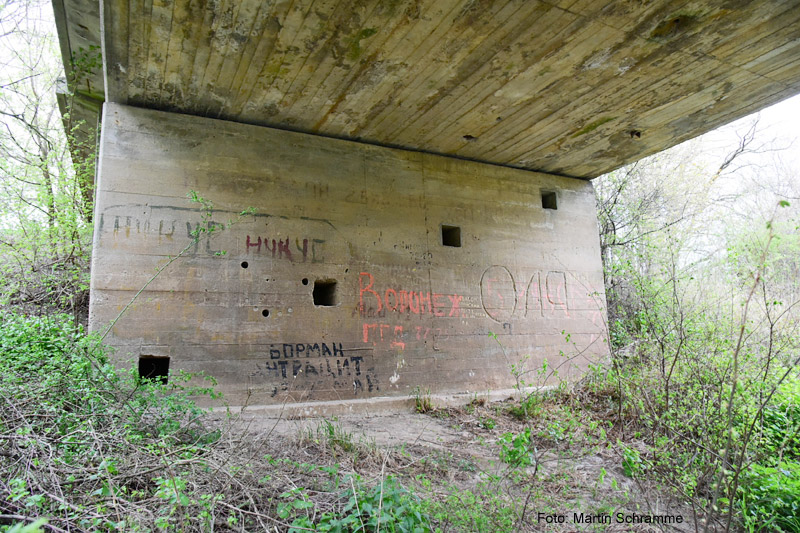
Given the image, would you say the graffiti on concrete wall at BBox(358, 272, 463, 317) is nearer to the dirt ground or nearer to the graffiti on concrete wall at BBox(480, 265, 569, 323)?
the graffiti on concrete wall at BBox(480, 265, 569, 323)

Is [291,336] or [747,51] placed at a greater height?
[747,51]

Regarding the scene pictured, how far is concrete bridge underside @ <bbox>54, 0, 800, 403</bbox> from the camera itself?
4.59 meters

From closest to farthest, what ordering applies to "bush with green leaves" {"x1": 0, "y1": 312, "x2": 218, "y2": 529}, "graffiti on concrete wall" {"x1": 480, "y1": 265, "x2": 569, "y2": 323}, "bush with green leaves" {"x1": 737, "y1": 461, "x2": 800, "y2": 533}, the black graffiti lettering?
"bush with green leaves" {"x1": 0, "y1": 312, "x2": 218, "y2": 529} < "bush with green leaves" {"x1": 737, "y1": 461, "x2": 800, "y2": 533} < the black graffiti lettering < "graffiti on concrete wall" {"x1": 480, "y1": 265, "x2": 569, "y2": 323}

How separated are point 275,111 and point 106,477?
4.63 metres

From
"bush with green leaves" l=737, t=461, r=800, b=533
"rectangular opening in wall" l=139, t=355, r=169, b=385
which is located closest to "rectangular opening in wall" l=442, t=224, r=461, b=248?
"rectangular opening in wall" l=139, t=355, r=169, b=385

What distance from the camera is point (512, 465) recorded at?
11.7ft

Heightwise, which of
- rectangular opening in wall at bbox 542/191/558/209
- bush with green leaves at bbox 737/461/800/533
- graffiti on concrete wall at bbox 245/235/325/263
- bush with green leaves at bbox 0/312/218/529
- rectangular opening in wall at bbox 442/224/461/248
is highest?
rectangular opening in wall at bbox 542/191/558/209

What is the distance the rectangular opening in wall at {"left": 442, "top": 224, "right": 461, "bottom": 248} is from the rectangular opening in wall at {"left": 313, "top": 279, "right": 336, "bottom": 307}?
2021mm

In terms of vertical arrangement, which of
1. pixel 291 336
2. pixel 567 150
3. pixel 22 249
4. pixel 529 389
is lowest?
pixel 529 389

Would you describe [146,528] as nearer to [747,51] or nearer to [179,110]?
[179,110]

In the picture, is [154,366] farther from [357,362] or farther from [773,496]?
[773,496]

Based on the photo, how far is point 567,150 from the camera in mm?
7578

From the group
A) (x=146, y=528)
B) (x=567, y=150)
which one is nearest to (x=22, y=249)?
(x=146, y=528)

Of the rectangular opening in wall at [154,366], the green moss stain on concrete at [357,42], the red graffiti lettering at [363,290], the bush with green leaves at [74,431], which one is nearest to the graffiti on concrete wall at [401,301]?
the red graffiti lettering at [363,290]
